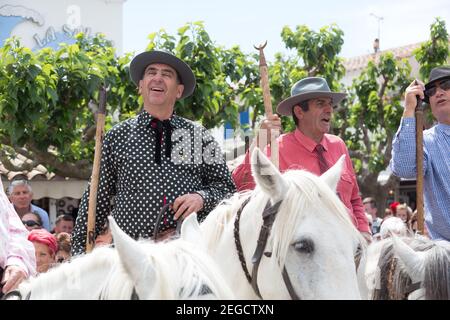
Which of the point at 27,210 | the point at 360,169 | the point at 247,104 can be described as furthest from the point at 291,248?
the point at 360,169

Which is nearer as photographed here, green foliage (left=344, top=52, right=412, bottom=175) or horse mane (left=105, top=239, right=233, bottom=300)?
horse mane (left=105, top=239, right=233, bottom=300)

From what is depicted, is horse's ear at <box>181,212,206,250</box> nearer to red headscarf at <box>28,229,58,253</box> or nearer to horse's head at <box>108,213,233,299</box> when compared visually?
horse's head at <box>108,213,233,299</box>

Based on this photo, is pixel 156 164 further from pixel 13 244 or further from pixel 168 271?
pixel 168 271

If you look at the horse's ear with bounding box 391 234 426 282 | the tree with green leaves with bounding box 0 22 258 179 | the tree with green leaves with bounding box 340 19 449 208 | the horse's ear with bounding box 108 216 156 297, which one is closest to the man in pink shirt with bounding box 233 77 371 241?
the horse's ear with bounding box 391 234 426 282

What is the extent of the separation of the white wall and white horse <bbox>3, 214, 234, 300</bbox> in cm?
1950

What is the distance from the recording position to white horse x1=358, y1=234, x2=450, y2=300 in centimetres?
371

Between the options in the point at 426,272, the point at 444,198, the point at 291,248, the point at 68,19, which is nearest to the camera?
the point at 291,248

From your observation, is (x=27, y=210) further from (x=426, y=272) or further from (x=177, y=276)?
(x=177, y=276)

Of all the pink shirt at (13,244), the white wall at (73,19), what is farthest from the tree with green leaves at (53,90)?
the white wall at (73,19)

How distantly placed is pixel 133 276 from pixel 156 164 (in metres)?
2.01

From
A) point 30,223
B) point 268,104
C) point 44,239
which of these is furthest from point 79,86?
point 268,104
